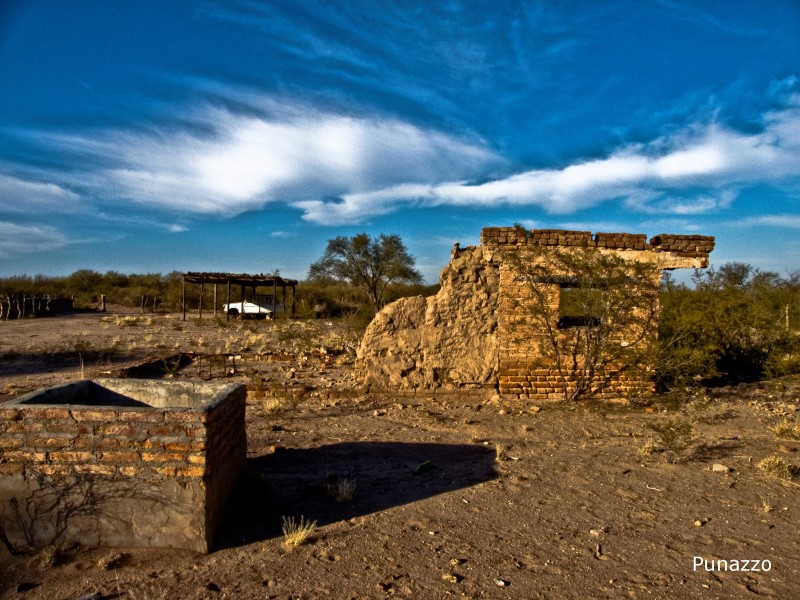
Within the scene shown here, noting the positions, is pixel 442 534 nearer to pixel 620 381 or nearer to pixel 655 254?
pixel 620 381

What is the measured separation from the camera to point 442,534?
4137 millimetres

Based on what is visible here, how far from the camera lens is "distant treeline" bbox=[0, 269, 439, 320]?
1421 inches

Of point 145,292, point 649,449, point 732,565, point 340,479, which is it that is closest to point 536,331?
point 649,449

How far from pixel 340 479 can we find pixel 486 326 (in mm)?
4509

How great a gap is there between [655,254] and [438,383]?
14.6 feet

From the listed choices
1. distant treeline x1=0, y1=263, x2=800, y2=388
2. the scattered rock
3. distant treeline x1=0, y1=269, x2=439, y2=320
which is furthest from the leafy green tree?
the scattered rock

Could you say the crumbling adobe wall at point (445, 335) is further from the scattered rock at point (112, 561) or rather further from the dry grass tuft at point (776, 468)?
the scattered rock at point (112, 561)

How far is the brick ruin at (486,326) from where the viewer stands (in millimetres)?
8797

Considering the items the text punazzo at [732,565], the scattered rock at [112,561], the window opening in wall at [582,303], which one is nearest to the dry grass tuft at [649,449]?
the text punazzo at [732,565]

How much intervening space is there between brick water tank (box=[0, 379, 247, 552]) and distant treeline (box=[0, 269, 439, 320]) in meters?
28.4

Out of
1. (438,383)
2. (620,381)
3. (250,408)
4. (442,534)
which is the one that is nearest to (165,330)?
(250,408)

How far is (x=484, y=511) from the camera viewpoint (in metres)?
4.57

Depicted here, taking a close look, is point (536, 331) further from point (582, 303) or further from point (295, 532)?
point (295, 532)

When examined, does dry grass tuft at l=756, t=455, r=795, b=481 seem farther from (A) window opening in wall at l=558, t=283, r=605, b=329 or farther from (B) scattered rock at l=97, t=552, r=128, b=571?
(B) scattered rock at l=97, t=552, r=128, b=571
